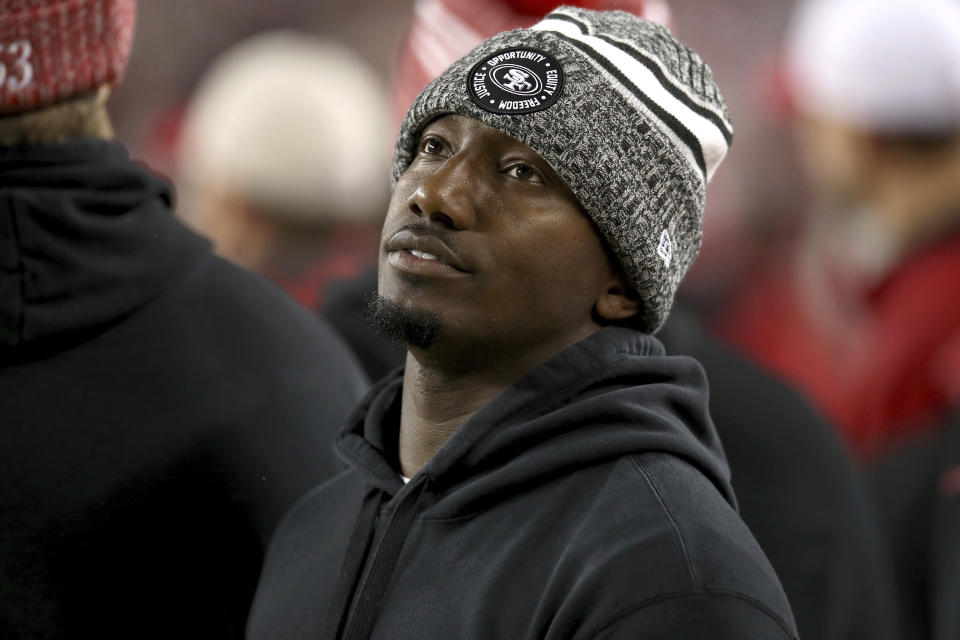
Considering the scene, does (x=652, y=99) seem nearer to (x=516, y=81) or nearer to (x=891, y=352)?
(x=516, y=81)

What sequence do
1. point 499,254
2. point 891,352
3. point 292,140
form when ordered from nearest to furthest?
point 499,254 < point 891,352 < point 292,140

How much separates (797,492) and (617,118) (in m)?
1.34

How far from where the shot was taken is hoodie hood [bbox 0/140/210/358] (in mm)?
2783

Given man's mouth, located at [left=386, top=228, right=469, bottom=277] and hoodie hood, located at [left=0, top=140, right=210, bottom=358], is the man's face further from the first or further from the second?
hoodie hood, located at [left=0, top=140, right=210, bottom=358]

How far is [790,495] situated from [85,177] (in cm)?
155

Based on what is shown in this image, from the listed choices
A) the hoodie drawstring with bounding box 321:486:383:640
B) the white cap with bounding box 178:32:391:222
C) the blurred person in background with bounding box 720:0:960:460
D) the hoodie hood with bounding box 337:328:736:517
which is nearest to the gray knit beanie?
the hoodie hood with bounding box 337:328:736:517

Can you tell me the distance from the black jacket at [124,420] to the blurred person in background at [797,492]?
0.52 metres

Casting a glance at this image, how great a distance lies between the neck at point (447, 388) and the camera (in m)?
2.36

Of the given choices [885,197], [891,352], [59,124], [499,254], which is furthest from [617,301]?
[885,197]

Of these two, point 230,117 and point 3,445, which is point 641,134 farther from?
point 230,117

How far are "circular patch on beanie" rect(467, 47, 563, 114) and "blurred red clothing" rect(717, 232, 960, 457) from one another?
2182mm

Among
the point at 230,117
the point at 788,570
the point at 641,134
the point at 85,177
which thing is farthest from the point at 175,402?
the point at 230,117

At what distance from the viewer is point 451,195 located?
2.34 meters

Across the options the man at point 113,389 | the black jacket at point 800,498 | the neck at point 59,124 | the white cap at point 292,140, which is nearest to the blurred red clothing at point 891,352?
the black jacket at point 800,498
